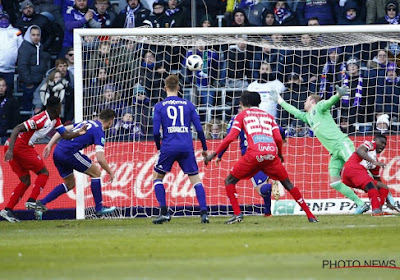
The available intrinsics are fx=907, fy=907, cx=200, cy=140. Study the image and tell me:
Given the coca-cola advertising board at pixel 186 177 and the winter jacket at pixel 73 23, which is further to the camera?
the winter jacket at pixel 73 23

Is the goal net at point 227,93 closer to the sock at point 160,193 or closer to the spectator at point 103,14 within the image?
the spectator at point 103,14

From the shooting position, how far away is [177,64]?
1905 cm

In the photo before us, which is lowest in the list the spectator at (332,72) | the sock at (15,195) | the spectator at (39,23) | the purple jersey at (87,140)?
the sock at (15,195)

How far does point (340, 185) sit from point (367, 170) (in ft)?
1.81

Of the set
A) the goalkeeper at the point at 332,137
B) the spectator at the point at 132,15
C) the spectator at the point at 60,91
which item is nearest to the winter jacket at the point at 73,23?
the spectator at the point at 132,15

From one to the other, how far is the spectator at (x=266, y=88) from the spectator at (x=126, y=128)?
2401mm

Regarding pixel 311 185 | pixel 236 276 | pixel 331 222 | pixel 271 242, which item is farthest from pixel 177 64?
pixel 236 276

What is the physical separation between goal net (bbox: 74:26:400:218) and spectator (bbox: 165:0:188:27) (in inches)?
33.3

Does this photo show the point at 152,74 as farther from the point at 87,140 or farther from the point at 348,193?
the point at 348,193

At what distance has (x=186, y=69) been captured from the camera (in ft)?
63.0

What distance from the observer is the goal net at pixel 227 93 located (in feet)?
57.0

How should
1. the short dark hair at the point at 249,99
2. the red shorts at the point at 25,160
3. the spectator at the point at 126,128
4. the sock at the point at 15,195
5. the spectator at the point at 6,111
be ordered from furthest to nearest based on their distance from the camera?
the spectator at the point at 6,111, the spectator at the point at 126,128, the sock at the point at 15,195, the red shorts at the point at 25,160, the short dark hair at the point at 249,99

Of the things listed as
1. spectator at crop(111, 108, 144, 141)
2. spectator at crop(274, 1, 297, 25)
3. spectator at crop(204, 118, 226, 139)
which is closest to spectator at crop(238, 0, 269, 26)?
spectator at crop(274, 1, 297, 25)

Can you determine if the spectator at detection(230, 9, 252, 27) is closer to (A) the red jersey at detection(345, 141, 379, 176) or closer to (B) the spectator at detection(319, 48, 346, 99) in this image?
(B) the spectator at detection(319, 48, 346, 99)
